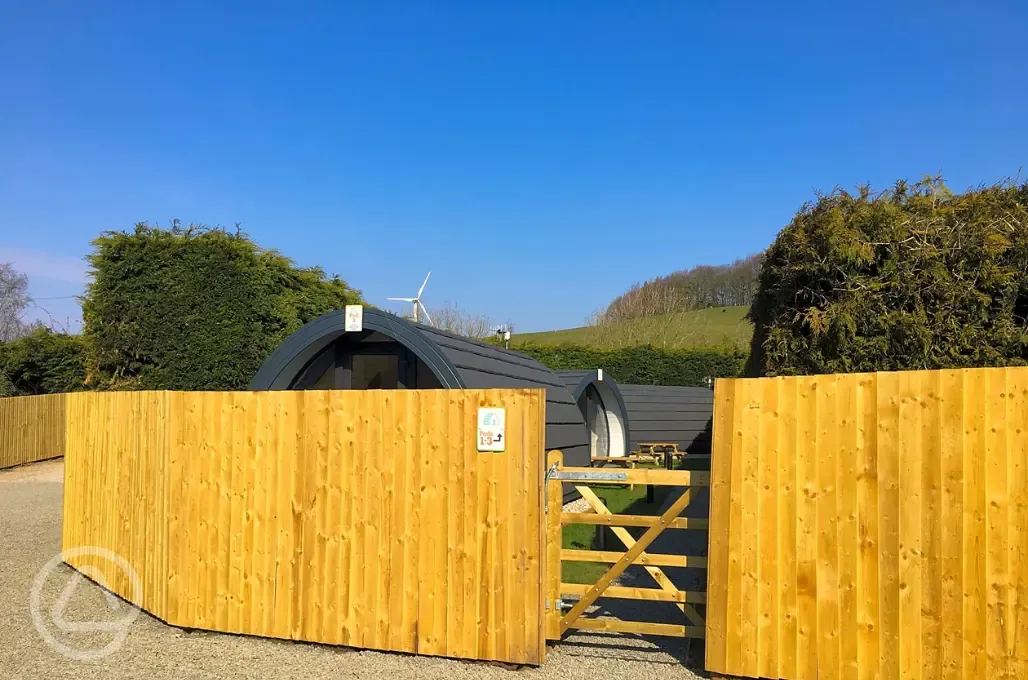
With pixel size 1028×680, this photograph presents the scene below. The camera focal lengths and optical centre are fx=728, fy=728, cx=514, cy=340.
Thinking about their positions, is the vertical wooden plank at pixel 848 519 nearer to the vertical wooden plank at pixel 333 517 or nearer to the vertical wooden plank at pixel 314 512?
the vertical wooden plank at pixel 314 512

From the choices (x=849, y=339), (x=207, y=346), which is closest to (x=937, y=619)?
(x=849, y=339)

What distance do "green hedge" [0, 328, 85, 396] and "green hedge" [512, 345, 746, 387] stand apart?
1493cm

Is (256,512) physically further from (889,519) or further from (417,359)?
(889,519)

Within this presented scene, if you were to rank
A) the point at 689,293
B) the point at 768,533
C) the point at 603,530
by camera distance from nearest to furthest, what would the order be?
1. the point at 768,533
2. the point at 603,530
3. the point at 689,293

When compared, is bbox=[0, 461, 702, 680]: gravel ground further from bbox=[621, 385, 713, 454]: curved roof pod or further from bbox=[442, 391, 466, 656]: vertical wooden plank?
bbox=[621, 385, 713, 454]: curved roof pod

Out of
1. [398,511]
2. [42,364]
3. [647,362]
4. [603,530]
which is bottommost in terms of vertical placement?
[603,530]

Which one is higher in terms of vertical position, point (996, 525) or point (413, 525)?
point (996, 525)

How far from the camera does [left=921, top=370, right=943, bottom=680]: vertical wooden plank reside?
4680mm

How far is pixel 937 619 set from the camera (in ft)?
15.3

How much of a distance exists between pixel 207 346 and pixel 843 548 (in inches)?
624

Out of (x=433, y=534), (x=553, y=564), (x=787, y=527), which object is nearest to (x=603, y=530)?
(x=553, y=564)

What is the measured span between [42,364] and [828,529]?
2350 cm

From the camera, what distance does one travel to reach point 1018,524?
456 centimetres

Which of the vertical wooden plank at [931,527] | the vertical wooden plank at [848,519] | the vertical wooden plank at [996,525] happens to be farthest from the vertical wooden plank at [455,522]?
the vertical wooden plank at [996,525]
